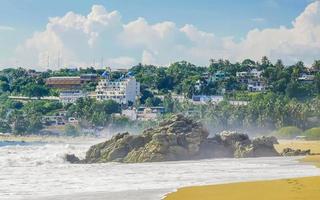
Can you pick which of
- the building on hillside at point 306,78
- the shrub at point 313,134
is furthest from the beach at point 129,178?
the building on hillside at point 306,78

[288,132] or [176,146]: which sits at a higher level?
[176,146]

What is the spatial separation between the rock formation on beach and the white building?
107506 mm

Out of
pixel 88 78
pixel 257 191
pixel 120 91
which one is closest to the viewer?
pixel 257 191

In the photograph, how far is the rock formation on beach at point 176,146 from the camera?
5041cm

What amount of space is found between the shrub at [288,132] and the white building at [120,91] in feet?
228

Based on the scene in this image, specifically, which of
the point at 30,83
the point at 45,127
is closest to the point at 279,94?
the point at 45,127

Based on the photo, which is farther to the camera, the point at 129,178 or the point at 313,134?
the point at 313,134

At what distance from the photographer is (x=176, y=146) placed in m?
51.0

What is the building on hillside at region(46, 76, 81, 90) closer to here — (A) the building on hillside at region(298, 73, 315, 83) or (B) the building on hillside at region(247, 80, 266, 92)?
(B) the building on hillside at region(247, 80, 266, 92)

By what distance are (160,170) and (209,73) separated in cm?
15193

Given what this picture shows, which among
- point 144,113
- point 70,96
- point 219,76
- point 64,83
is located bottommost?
point 144,113

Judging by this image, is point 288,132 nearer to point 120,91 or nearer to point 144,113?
point 144,113

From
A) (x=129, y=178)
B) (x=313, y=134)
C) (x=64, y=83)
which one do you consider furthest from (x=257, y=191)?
(x=64, y=83)

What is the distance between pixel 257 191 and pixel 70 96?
483 ft
